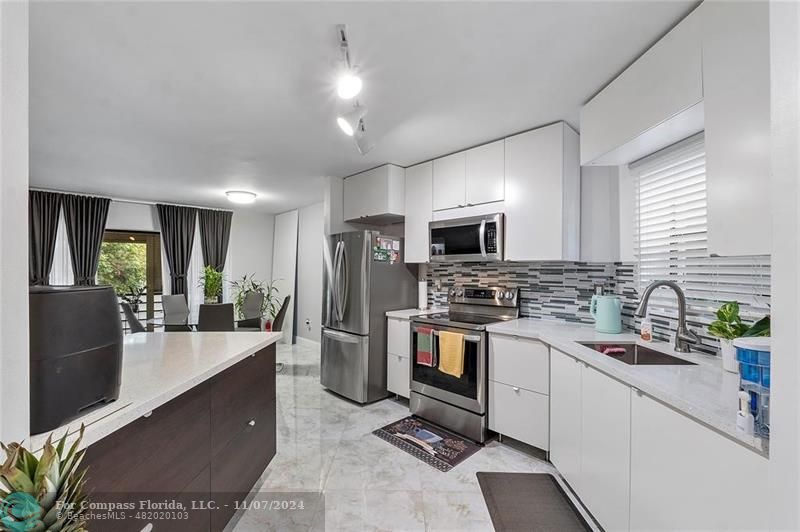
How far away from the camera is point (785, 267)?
74 centimetres

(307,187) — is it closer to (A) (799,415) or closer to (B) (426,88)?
(B) (426,88)

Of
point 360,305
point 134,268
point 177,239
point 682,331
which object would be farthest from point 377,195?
point 134,268

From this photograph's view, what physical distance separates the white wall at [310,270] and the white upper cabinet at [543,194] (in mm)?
3421

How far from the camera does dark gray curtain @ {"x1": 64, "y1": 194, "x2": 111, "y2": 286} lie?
4.59 meters

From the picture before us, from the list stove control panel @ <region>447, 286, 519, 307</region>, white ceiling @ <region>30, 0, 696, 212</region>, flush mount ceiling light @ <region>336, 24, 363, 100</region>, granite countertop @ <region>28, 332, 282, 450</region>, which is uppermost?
white ceiling @ <region>30, 0, 696, 212</region>

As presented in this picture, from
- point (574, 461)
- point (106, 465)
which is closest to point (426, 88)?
point (106, 465)

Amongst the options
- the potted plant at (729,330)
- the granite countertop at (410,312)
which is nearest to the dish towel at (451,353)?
the granite countertop at (410,312)

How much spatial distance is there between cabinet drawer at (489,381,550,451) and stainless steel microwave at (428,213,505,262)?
3.31 feet

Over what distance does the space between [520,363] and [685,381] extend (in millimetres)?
1123

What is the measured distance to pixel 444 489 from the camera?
2006 mm

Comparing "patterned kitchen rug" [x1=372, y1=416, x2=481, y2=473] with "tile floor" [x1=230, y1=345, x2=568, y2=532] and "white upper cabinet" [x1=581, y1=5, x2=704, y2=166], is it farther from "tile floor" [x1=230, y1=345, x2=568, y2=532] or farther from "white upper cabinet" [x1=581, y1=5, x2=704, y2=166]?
"white upper cabinet" [x1=581, y1=5, x2=704, y2=166]

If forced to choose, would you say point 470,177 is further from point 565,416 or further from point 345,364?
point 345,364

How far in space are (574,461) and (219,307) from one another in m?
3.63

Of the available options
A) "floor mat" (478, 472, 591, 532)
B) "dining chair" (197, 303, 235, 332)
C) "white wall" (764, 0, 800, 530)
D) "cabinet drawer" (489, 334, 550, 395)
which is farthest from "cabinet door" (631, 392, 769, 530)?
"dining chair" (197, 303, 235, 332)
